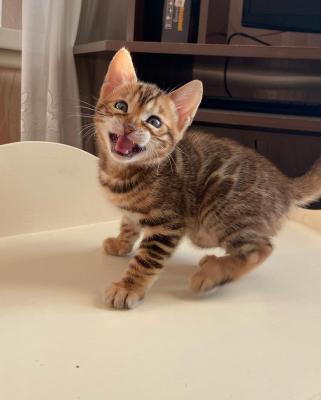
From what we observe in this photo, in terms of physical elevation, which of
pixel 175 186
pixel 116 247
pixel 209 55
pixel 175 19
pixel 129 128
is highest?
pixel 175 19

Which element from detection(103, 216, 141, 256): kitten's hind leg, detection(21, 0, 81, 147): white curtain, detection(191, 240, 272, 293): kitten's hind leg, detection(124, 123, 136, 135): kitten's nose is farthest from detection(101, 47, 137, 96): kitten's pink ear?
detection(21, 0, 81, 147): white curtain

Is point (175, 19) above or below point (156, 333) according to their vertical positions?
above

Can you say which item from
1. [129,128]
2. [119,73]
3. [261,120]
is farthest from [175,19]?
[129,128]

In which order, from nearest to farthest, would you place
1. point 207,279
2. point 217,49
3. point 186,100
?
point 207,279 < point 186,100 < point 217,49

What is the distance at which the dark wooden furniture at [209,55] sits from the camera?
55.8 inches

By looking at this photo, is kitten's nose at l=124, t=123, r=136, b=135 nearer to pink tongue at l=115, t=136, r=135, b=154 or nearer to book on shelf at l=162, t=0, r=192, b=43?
pink tongue at l=115, t=136, r=135, b=154

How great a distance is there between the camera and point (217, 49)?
4.66 ft

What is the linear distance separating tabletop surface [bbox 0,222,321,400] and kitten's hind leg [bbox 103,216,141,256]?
0.02 m

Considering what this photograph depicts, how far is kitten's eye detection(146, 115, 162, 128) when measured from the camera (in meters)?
0.80

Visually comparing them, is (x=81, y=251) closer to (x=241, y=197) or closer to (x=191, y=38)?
(x=241, y=197)

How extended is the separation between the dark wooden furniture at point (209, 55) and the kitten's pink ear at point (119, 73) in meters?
0.64

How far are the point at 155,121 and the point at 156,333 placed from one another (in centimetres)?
38

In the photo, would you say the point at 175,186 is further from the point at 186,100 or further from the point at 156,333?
the point at 156,333

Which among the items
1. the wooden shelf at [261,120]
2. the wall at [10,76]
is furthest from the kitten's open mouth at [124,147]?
the wall at [10,76]
